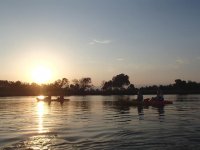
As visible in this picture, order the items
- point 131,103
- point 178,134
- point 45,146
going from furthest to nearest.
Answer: point 131,103 → point 178,134 → point 45,146

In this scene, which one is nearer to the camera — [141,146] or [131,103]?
[141,146]

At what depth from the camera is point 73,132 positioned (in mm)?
25047

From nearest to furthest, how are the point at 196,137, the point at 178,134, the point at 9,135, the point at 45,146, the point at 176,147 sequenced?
the point at 176,147, the point at 45,146, the point at 196,137, the point at 178,134, the point at 9,135

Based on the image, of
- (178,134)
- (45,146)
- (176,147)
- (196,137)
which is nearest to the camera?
(176,147)

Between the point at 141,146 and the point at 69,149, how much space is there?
156 inches

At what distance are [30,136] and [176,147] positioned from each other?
10350 millimetres

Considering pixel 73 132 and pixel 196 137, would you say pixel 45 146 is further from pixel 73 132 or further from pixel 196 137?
pixel 196 137

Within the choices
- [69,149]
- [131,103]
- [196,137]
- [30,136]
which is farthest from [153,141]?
[131,103]

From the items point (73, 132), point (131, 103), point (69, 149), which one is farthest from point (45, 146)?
point (131, 103)

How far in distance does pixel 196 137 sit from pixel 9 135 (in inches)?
506

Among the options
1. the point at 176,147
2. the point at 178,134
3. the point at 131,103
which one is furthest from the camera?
the point at 131,103

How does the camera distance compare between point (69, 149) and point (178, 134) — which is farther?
point (178, 134)

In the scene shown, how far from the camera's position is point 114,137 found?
2214 cm

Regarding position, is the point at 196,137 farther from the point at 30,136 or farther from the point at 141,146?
the point at 30,136
